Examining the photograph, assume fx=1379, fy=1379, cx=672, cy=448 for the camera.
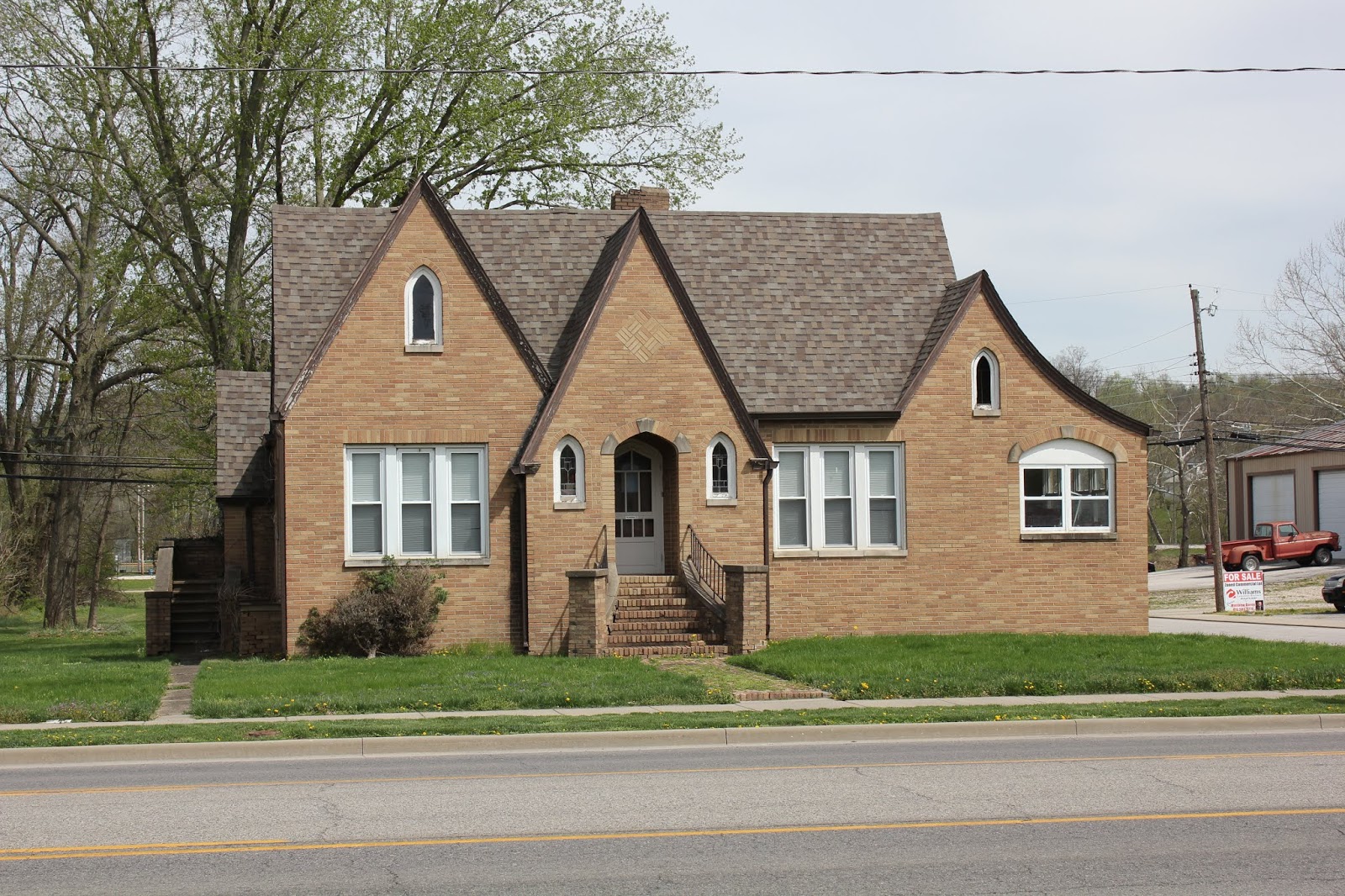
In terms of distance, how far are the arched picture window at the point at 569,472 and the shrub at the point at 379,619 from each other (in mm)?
2549

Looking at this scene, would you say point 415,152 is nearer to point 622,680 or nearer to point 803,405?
point 803,405

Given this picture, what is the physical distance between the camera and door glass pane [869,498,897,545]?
79.0 feet

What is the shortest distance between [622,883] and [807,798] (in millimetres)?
2917

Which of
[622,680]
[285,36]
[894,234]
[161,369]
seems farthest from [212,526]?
[622,680]

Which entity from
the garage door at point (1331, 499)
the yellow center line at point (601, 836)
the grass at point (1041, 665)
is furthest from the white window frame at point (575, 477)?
the garage door at point (1331, 499)

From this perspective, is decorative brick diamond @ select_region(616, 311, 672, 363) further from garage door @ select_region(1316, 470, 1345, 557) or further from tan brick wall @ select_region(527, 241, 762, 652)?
garage door @ select_region(1316, 470, 1345, 557)

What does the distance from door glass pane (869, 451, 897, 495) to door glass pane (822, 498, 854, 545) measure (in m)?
0.59

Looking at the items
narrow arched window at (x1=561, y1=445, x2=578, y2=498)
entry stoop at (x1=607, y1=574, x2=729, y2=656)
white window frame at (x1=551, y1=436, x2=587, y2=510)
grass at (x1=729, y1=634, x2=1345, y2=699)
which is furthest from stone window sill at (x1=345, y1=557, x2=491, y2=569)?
grass at (x1=729, y1=634, x2=1345, y2=699)

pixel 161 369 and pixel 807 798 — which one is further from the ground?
pixel 161 369

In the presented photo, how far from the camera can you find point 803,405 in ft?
77.8

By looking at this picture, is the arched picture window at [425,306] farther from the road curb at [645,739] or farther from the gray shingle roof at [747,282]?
the road curb at [645,739]

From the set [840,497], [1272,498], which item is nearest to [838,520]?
[840,497]

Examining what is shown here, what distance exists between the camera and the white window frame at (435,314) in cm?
2245

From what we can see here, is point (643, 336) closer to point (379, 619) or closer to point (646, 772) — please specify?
point (379, 619)
